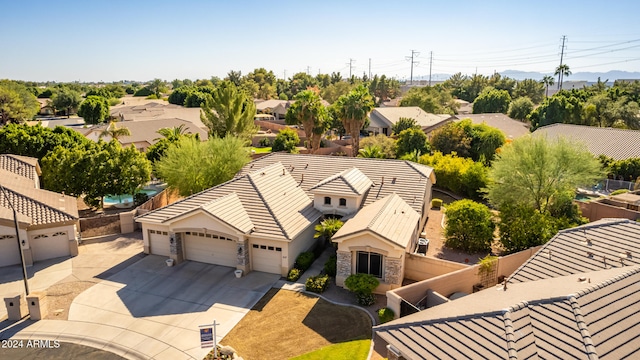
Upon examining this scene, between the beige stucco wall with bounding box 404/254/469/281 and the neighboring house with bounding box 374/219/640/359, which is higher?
the neighboring house with bounding box 374/219/640/359

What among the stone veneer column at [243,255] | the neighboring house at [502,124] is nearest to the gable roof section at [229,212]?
the stone veneer column at [243,255]

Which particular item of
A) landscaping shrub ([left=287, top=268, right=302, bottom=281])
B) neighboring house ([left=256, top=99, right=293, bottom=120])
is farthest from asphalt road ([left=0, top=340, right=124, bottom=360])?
neighboring house ([left=256, top=99, right=293, bottom=120])

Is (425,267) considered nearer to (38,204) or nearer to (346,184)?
(346,184)

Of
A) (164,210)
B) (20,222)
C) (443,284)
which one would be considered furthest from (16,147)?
(443,284)

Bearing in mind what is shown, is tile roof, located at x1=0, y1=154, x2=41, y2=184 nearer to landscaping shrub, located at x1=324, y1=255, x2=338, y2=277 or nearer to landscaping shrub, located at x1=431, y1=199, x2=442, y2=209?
landscaping shrub, located at x1=324, y1=255, x2=338, y2=277

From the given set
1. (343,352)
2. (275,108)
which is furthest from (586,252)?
(275,108)
